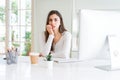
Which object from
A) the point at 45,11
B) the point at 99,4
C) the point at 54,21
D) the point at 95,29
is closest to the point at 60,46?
the point at 54,21

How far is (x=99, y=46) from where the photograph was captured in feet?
5.08

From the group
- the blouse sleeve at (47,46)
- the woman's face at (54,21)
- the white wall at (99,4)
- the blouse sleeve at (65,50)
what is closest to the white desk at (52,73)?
the blouse sleeve at (65,50)

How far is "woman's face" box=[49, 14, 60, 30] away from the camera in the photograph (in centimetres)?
264

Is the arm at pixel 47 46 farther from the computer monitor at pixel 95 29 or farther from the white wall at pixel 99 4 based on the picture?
the white wall at pixel 99 4

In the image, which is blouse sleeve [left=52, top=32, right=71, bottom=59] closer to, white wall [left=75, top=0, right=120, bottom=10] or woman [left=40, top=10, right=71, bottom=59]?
woman [left=40, top=10, right=71, bottom=59]

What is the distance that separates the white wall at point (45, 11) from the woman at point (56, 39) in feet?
4.20

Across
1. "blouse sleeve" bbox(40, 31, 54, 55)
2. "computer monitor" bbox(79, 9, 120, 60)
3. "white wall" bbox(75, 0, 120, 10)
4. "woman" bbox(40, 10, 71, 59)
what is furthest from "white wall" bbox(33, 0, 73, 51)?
"computer monitor" bbox(79, 9, 120, 60)

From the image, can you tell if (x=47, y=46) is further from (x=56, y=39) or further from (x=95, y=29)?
(x=95, y=29)

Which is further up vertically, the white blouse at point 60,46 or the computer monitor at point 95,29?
the computer monitor at point 95,29

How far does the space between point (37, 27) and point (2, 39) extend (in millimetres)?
979

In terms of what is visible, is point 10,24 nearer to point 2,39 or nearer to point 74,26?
point 2,39

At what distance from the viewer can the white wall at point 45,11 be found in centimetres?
397

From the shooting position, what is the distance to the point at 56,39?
257cm

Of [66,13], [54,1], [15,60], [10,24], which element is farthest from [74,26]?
[15,60]
